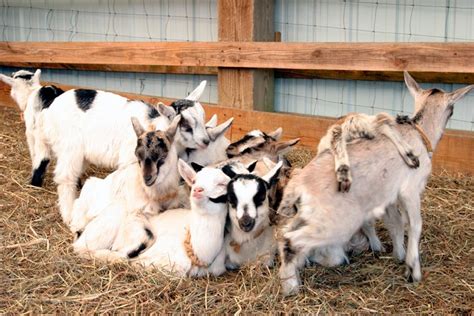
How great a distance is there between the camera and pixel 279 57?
7055mm

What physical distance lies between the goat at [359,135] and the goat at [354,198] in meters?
0.05

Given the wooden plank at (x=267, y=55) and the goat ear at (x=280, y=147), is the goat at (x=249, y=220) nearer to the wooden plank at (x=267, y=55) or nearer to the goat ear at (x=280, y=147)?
the goat ear at (x=280, y=147)

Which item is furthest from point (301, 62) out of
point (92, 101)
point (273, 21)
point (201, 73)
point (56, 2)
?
point (56, 2)

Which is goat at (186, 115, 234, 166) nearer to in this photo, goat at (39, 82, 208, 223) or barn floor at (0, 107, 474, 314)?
goat at (39, 82, 208, 223)

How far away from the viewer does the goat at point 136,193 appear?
5.01 metres

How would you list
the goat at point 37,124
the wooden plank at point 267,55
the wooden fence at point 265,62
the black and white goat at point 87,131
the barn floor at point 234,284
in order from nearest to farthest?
the barn floor at point 234,284, the black and white goat at point 87,131, the wooden plank at point 267,55, the wooden fence at point 265,62, the goat at point 37,124

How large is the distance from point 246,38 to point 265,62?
0.41 meters

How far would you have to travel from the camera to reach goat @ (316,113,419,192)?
438cm

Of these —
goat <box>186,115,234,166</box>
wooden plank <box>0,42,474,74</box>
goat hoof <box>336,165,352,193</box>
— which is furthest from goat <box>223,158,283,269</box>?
wooden plank <box>0,42,474,74</box>

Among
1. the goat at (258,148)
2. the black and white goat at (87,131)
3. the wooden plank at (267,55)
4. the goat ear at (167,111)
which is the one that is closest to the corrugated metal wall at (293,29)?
the wooden plank at (267,55)

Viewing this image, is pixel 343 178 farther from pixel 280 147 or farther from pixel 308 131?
pixel 308 131

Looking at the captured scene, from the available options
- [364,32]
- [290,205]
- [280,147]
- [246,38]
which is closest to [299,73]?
[246,38]

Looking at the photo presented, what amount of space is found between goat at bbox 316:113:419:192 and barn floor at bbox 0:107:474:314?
2.62 feet

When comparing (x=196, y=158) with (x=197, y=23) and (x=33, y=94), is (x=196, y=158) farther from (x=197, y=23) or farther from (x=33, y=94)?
(x=197, y=23)
